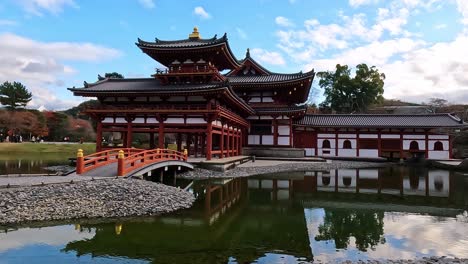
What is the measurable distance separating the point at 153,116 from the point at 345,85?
143 ft

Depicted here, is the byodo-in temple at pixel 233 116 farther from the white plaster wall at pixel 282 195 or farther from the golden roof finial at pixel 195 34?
the white plaster wall at pixel 282 195

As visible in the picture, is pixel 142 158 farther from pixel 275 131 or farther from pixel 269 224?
pixel 275 131

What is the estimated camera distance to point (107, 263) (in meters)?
7.53

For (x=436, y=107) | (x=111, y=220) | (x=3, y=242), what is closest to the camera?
(x=3, y=242)

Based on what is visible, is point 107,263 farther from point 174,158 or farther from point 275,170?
point 275,170

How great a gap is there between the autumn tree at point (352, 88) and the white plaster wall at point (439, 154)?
24414mm

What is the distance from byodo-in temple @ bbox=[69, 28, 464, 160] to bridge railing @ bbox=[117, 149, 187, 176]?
327 cm

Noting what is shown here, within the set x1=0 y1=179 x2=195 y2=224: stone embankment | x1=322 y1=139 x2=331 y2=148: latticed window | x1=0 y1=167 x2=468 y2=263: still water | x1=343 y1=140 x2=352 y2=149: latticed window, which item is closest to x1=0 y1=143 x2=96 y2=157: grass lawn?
x1=322 y1=139 x2=331 y2=148: latticed window

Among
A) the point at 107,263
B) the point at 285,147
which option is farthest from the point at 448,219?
the point at 285,147

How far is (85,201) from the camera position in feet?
38.3

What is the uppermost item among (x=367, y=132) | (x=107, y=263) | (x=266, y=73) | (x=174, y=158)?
(x=266, y=73)

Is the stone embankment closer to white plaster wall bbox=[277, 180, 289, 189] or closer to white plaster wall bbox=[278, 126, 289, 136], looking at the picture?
white plaster wall bbox=[277, 180, 289, 189]

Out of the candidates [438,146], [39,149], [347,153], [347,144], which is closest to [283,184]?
[347,153]

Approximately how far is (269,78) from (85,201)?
2651 centimetres
